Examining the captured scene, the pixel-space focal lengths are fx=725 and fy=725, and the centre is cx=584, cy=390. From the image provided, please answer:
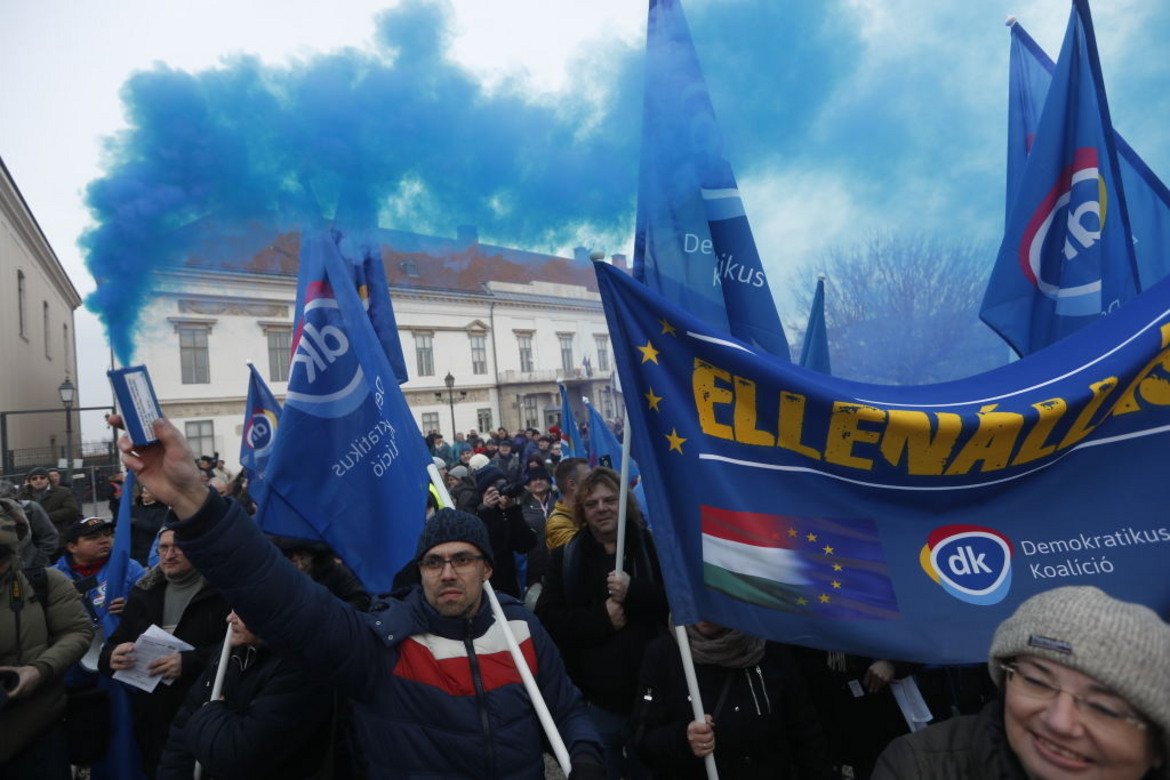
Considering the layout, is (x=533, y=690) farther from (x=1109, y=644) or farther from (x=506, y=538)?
(x=506, y=538)

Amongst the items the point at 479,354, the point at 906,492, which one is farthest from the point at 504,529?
the point at 479,354

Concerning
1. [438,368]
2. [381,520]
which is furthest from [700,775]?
[438,368]

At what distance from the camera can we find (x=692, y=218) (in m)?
3.77

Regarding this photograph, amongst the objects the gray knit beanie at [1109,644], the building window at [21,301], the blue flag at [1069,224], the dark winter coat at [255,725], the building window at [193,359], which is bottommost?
the dark winter coat at [255,725]

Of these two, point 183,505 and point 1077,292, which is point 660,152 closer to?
point 1077,292

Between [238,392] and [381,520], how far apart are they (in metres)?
32.4

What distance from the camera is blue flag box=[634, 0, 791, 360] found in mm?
3713

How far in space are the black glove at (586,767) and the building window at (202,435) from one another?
108 feet

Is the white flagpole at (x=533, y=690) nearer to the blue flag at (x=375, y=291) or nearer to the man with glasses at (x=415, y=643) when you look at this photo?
the man with glasses at (x=415, y=643)

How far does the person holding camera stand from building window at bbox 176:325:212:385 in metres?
29.4

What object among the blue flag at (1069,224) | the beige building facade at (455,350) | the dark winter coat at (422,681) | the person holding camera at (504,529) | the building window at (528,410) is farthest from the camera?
the building window at (528,410)

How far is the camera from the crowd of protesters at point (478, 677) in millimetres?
1521

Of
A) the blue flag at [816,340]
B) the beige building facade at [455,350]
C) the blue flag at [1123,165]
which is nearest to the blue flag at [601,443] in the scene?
the blue flag at [816,340]

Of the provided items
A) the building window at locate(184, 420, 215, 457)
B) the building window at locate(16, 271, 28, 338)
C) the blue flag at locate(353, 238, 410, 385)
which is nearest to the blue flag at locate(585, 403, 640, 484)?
the blue flag at locate(353, 238, 410, 385)
